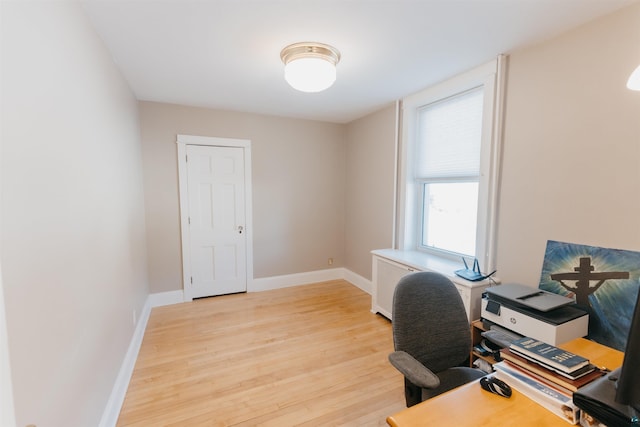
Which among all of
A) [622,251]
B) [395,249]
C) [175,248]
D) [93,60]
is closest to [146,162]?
[175,248]

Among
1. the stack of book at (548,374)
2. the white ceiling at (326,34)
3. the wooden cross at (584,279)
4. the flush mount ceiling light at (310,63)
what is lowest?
the stack of book at (548,374)

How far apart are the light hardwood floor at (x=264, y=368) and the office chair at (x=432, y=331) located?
0.61 meters

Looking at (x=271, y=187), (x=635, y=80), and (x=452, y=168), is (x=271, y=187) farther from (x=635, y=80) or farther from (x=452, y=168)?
(x=635, y=80)

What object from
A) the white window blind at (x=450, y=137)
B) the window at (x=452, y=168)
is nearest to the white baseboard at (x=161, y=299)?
the window at (x=452, y=168)

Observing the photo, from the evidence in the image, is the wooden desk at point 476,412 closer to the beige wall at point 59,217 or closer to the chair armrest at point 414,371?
the chair armrest at point 414,371

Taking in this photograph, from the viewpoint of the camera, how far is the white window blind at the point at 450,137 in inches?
106

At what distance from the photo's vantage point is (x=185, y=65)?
8.02ft

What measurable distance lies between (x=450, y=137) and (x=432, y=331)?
84.8 inches

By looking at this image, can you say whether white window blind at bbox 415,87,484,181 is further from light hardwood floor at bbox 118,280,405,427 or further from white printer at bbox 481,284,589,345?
light hardwood floor at bbox 118,280,405,427

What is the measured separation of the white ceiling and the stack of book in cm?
185

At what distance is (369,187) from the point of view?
13.3 feet

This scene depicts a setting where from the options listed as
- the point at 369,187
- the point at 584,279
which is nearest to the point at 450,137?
the point at 369,187

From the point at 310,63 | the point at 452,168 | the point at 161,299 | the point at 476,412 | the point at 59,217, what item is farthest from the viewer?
the point at 161,299

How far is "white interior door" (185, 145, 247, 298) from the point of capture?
376 centimetres
